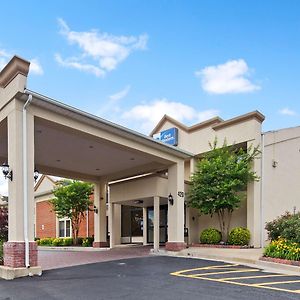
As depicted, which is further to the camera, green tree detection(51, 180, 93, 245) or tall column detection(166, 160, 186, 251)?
green tree detection(51, 180, 93, 245)

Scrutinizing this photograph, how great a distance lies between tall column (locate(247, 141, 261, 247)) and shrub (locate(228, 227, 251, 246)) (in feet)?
1.04

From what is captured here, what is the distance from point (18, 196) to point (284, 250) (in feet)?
28.1

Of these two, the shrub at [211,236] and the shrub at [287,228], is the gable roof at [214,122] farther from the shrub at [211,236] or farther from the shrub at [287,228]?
the shrub at [287,228]

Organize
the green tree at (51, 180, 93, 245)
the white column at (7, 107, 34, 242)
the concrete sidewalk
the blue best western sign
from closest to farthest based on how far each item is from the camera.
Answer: the white column at (7, 107, 34, 242) < the concrete sidewalk < the blue best western sign < the green tree at (51, 180, 93, 245)

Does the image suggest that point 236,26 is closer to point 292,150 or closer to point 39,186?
point 292,150

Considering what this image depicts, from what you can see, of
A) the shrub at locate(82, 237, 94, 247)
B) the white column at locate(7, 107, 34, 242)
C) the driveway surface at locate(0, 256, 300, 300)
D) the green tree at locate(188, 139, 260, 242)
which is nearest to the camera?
the driveway surface at locate(0, 256, 300, 300)

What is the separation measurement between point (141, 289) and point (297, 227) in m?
6.94

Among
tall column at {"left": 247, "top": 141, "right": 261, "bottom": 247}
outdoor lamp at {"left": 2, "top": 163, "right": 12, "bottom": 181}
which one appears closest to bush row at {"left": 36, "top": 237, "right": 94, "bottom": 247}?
tall column at {"left": 247, "top": 141, "right": 261, "bottom": 247}

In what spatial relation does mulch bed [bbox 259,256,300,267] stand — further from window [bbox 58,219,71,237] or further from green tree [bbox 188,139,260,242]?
window [bbox 58,219,71,237]

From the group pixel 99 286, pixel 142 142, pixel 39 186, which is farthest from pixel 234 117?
pixel 39 186

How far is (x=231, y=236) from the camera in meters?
18.7

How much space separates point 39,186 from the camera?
38.2 meters

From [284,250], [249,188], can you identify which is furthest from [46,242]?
[284,250]

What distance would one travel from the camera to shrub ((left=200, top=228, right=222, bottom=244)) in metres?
19.4
